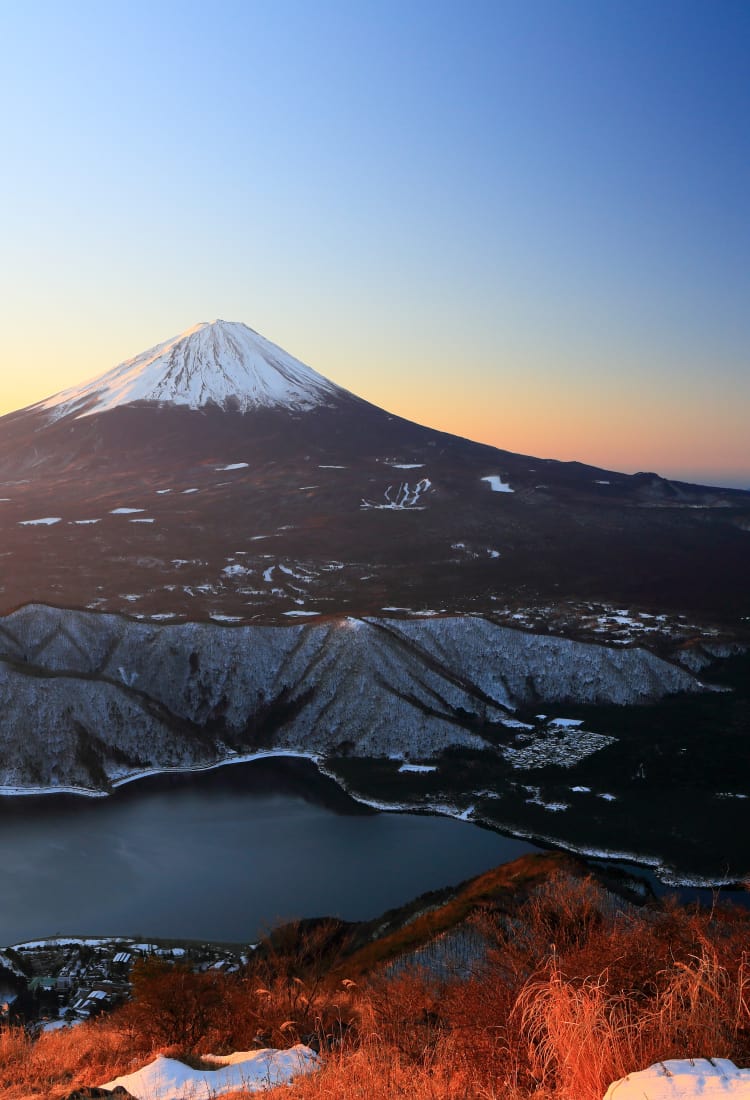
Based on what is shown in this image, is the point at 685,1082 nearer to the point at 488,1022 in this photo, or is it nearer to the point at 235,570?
the point at 488,1022

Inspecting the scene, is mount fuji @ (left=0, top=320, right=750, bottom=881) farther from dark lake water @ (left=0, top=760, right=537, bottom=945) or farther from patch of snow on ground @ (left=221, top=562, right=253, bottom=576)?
dark lake water @ (left=0, top=760, right=537, bottom=945)

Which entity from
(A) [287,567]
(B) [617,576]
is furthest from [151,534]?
(B) [617,576]

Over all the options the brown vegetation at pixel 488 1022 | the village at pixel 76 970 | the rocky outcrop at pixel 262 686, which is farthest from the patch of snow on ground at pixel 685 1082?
the rocky outcrop at pixel 262 686

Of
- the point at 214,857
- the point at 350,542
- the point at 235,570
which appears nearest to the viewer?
the point at 214,857

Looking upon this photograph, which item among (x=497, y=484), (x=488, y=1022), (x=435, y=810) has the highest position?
(x=497, y=484)

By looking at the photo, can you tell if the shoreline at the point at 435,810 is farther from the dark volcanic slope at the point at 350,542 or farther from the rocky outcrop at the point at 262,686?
the dark volcanic slope at the point at 350,542

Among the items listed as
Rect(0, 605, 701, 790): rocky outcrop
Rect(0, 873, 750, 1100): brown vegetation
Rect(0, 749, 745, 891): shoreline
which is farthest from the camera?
Rect(0, 605, 701, 790): rocky outcrop

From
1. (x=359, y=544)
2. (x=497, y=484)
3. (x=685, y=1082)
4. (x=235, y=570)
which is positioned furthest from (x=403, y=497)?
(x=685, y=1082)

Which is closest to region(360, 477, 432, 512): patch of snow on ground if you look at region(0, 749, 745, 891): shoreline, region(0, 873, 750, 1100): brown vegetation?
region(0, 749, 745, 891): shoreline
